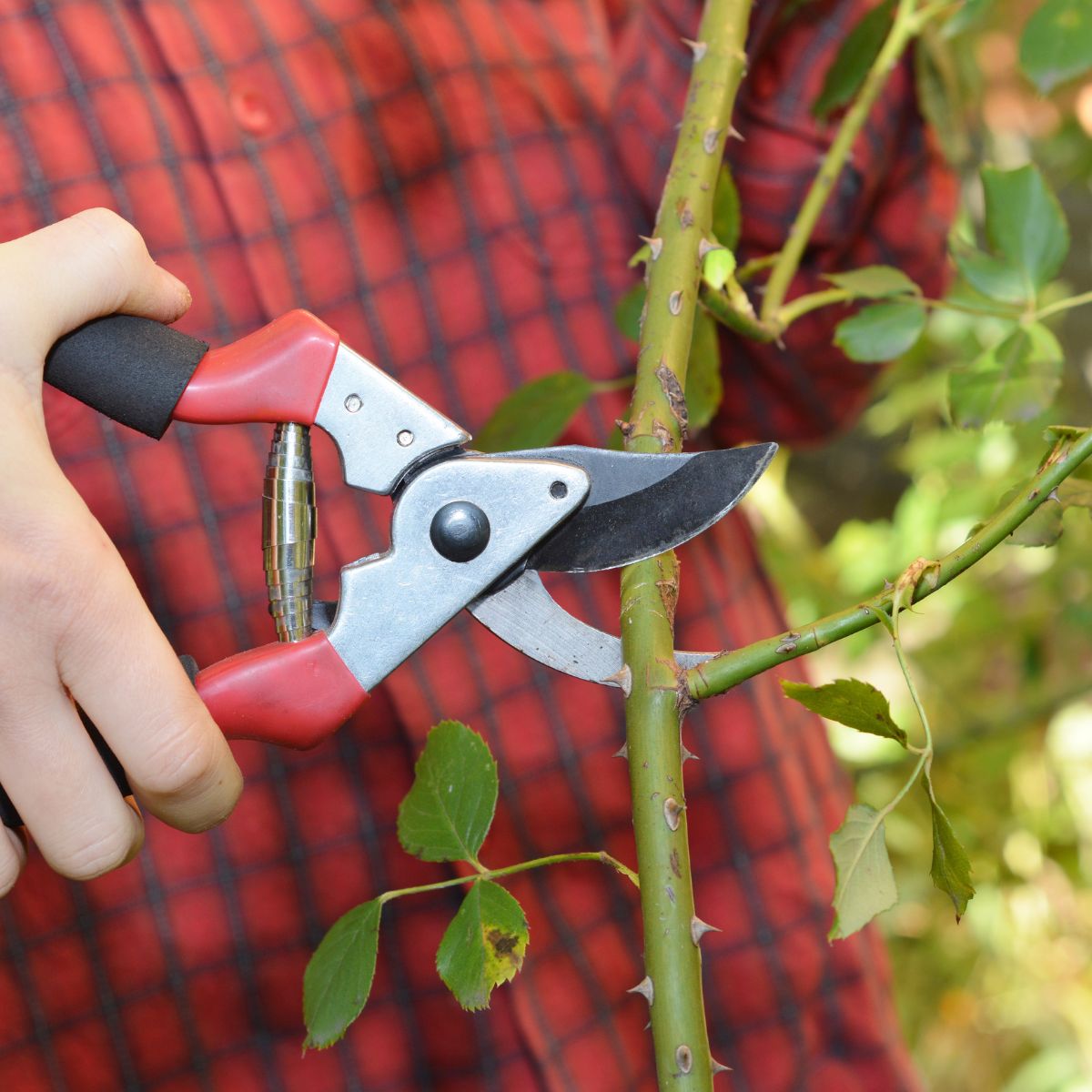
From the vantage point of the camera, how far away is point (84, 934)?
0.60 metres

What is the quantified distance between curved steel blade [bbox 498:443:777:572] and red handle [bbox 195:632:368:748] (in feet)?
0.34

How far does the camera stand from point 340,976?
1.23 feet

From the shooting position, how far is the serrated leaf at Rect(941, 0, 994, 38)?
0.47m

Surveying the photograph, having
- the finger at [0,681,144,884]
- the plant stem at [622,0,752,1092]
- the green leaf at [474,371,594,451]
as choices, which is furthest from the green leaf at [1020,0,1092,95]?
the finger at [0,681,144,884]

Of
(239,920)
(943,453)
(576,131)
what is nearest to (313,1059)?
(239,920)

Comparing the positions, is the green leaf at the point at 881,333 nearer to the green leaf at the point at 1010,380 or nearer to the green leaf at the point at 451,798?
the green leaf at the point at 1010,380

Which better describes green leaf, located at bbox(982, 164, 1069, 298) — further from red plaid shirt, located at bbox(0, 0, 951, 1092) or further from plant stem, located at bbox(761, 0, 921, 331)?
red plaid shirt, located at bbox(0, 0, 951, 1092)

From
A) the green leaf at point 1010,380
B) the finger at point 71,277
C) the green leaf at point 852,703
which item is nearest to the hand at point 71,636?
the finger at point 71,277

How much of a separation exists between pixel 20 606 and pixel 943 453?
36.1 inches

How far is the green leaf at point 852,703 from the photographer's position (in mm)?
315

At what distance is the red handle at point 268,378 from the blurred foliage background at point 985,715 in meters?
0.72

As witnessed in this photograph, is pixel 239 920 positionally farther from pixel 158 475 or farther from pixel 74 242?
pixel 74 242

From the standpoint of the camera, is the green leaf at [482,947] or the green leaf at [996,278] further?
the green leaf at [996,278]

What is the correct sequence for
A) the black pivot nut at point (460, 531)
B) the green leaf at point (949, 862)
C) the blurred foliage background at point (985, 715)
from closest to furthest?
the green leaf at point (949, 862)
the black pivot nut at point (460, 531)
the blurred foliage background at point (985, 715)
